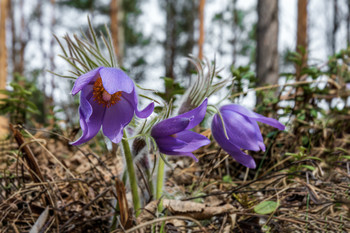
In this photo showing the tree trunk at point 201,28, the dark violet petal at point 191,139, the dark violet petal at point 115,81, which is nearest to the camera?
the dark violet petal at point 115,81

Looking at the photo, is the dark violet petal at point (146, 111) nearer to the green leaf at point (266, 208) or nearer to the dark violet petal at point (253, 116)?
the dark violet petal at point (253, 116)

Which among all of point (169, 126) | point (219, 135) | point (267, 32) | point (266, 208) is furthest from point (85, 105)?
point (267, 32)

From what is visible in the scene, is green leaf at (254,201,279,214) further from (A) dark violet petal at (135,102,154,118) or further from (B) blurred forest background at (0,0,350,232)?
(A) dark violet petal at (135,102,154,118)

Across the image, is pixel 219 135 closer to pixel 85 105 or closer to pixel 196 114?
pixel 196 114

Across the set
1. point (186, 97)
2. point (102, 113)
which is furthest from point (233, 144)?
point (102, 113)

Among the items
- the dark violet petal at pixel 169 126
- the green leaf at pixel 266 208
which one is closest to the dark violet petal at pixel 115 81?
the dark violet petal at pixel 169 126

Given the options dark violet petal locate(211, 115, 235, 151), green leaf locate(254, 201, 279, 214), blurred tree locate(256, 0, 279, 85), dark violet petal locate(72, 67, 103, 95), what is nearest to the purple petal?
dark violet petal locate(72, 67, 103, 95)
